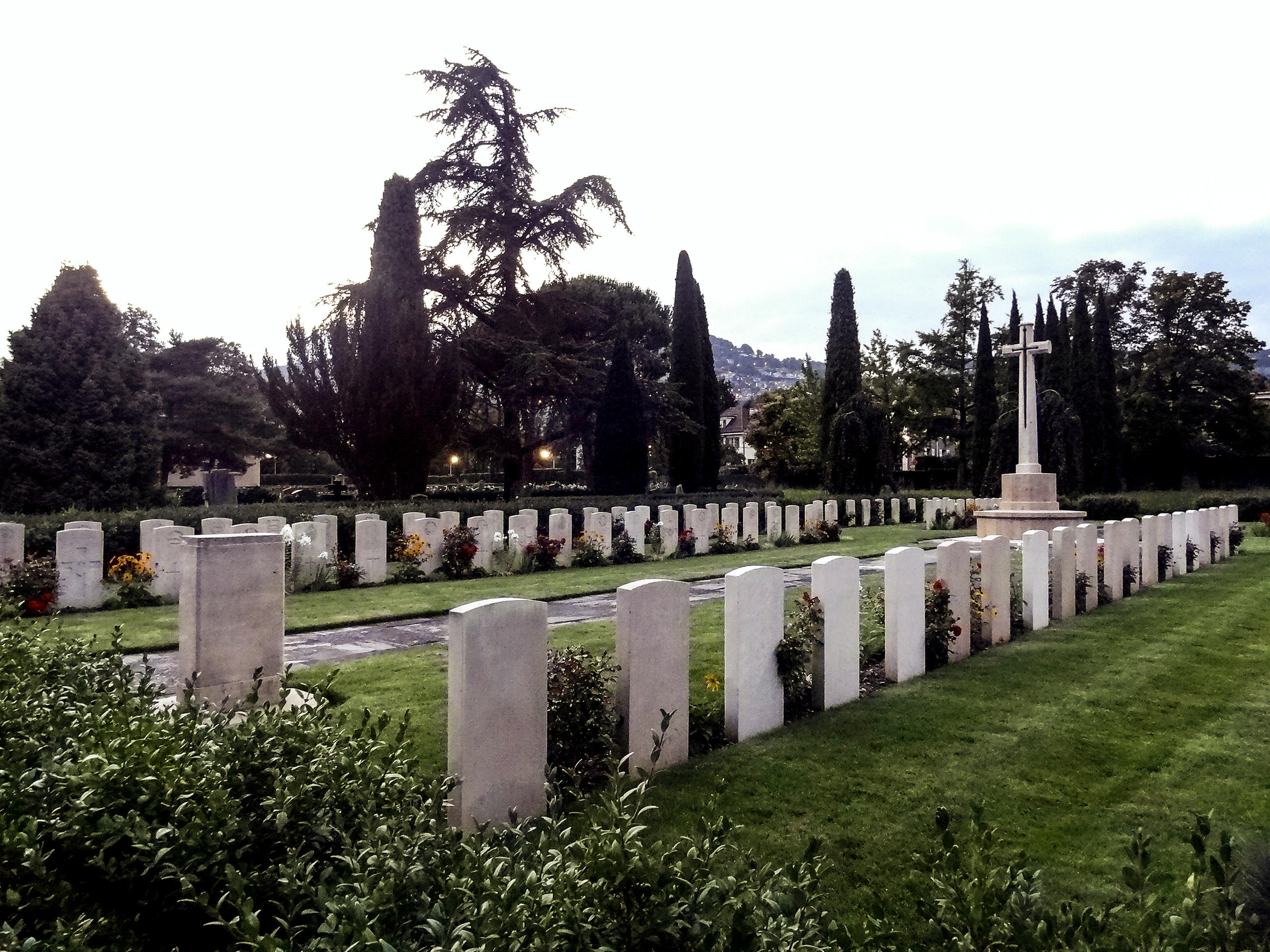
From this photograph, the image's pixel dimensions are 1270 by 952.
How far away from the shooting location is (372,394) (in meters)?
19.3

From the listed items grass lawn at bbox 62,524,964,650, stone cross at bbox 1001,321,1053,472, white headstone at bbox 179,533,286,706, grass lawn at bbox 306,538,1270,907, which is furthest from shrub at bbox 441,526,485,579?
stone cross at bbox 1001,321,1053,472

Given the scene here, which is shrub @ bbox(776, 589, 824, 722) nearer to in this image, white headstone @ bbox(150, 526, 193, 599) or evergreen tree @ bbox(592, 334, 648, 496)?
white headstone @ bbox(150, 526, 193, 599)

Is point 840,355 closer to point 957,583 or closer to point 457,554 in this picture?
point 457,554

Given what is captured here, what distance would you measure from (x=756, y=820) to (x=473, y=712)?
4.40 feet

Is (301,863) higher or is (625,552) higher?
(301,863)

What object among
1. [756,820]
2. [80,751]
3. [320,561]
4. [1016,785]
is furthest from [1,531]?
[1016,785]

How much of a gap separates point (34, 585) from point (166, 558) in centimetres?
140

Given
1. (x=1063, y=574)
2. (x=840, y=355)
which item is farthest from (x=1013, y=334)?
(x=1063, y=574)

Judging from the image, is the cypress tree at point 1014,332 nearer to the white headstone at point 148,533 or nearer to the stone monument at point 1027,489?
Result: the stone monument at point 1027,489

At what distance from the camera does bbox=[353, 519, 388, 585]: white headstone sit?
11.2 m

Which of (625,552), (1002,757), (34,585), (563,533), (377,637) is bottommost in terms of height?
(1002,757)

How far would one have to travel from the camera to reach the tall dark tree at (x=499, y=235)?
25.5m

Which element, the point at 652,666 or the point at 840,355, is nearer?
the point at 652,666

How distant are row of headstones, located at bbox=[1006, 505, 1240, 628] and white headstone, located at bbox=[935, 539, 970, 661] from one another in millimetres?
1411
